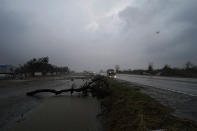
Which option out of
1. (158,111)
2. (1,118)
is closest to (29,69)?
(1,118)

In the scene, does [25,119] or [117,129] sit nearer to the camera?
[117,129]

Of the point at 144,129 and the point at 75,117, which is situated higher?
the point at 144,129

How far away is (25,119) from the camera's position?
34.4 ft

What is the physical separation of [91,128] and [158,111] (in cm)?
366

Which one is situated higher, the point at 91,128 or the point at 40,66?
the point at 40,66

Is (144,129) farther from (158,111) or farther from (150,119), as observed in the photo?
(158,111)

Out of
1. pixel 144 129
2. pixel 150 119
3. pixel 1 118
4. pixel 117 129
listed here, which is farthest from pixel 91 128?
pixel 1 118

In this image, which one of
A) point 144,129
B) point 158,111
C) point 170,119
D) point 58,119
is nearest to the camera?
point 144,129

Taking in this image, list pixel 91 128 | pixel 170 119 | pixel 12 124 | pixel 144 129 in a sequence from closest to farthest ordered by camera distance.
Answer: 1. pixel 144 129
2. pixel 170 119
3. pixel 91 128
4. pixel 12 124

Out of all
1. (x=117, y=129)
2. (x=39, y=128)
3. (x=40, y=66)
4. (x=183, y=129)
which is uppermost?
(x=40, y=66)

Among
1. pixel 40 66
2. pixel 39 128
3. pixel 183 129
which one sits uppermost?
pixel 40 66

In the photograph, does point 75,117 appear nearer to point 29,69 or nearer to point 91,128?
point 91,128

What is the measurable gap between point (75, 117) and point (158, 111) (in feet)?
19.0

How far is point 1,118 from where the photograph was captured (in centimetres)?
1059
